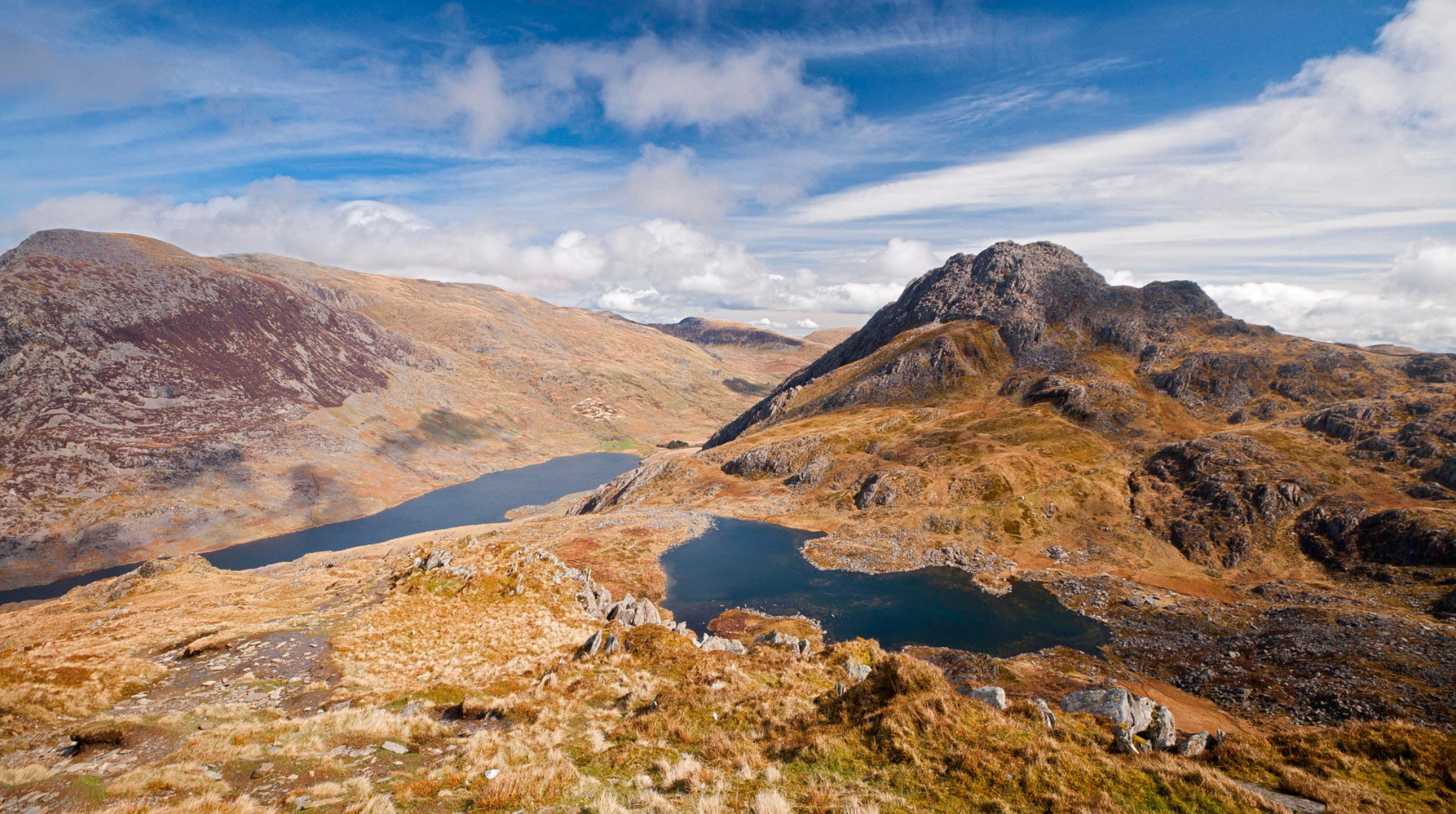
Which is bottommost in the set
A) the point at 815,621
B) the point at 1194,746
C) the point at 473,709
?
the point at 815,621

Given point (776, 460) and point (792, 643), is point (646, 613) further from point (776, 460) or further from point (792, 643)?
point (776, 460)

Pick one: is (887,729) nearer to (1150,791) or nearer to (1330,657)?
(1150,791)

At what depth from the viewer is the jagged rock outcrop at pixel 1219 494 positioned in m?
77.3

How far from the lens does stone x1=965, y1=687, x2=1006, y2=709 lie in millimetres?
18844

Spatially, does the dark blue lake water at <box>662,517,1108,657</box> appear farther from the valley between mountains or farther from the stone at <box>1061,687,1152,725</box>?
the stone at <box>1061,687,1152,725</box>

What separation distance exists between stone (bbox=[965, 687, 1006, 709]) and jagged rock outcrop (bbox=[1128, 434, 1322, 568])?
269ft

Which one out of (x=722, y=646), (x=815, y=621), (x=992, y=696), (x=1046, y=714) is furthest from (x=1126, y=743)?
(x=815, y=621)

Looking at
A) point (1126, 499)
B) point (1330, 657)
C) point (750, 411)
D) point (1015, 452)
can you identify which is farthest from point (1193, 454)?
point (750, 411)

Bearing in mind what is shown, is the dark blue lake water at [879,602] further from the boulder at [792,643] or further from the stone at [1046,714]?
the stone at [1046,714]

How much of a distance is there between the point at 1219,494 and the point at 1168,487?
787 cm

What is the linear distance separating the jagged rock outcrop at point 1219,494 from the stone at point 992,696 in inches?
3232

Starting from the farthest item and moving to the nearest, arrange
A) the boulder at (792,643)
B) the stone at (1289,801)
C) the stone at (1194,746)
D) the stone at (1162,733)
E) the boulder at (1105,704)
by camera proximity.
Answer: the boulder at (792,643) → the boulder at (1105,704) → the stone at (1162,733) → the stone at (1194,746) → the stone at (1289,801)

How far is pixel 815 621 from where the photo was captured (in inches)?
2459

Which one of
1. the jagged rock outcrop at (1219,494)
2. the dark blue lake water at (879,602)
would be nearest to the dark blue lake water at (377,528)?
the dark blue lake water at (879,602)
